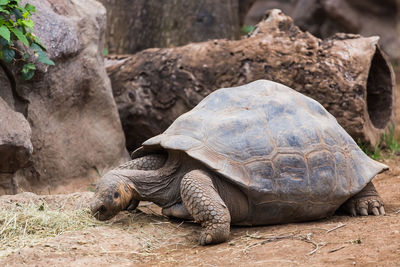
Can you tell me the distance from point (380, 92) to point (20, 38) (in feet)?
12.4

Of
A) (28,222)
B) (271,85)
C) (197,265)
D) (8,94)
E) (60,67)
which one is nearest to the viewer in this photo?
(197,265)

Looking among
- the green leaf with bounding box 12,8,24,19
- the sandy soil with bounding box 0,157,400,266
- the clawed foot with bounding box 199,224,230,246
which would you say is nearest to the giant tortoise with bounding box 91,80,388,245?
the clawed foot with bounding box 199,224,230,246

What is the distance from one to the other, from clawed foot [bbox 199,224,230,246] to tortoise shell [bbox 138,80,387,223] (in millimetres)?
298

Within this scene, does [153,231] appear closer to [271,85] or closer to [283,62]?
[271,85]

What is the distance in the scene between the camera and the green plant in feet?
13.4

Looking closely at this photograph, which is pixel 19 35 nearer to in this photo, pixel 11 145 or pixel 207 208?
pixel 11 145

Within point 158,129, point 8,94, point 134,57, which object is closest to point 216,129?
point 8,94

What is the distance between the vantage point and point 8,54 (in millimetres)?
4160

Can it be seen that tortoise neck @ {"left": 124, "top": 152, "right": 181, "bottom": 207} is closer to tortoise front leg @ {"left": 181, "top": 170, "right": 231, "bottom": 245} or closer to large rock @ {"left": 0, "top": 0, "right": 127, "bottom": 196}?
tortoise front leg @ {"left": 181, "top": 170, "right": 231, "bottom": 245}

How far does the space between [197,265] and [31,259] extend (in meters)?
0.83

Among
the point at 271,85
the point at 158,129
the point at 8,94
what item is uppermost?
the point at 271,85

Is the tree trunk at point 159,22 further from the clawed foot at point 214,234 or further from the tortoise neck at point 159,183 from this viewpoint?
the clawed foot at point 214,234

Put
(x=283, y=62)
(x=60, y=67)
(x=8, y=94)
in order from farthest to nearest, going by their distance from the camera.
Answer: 1. (x=283, y=62)
2. (x=60, y=67)
3. (x=8, y=94)

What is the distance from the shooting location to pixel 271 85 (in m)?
3.78
